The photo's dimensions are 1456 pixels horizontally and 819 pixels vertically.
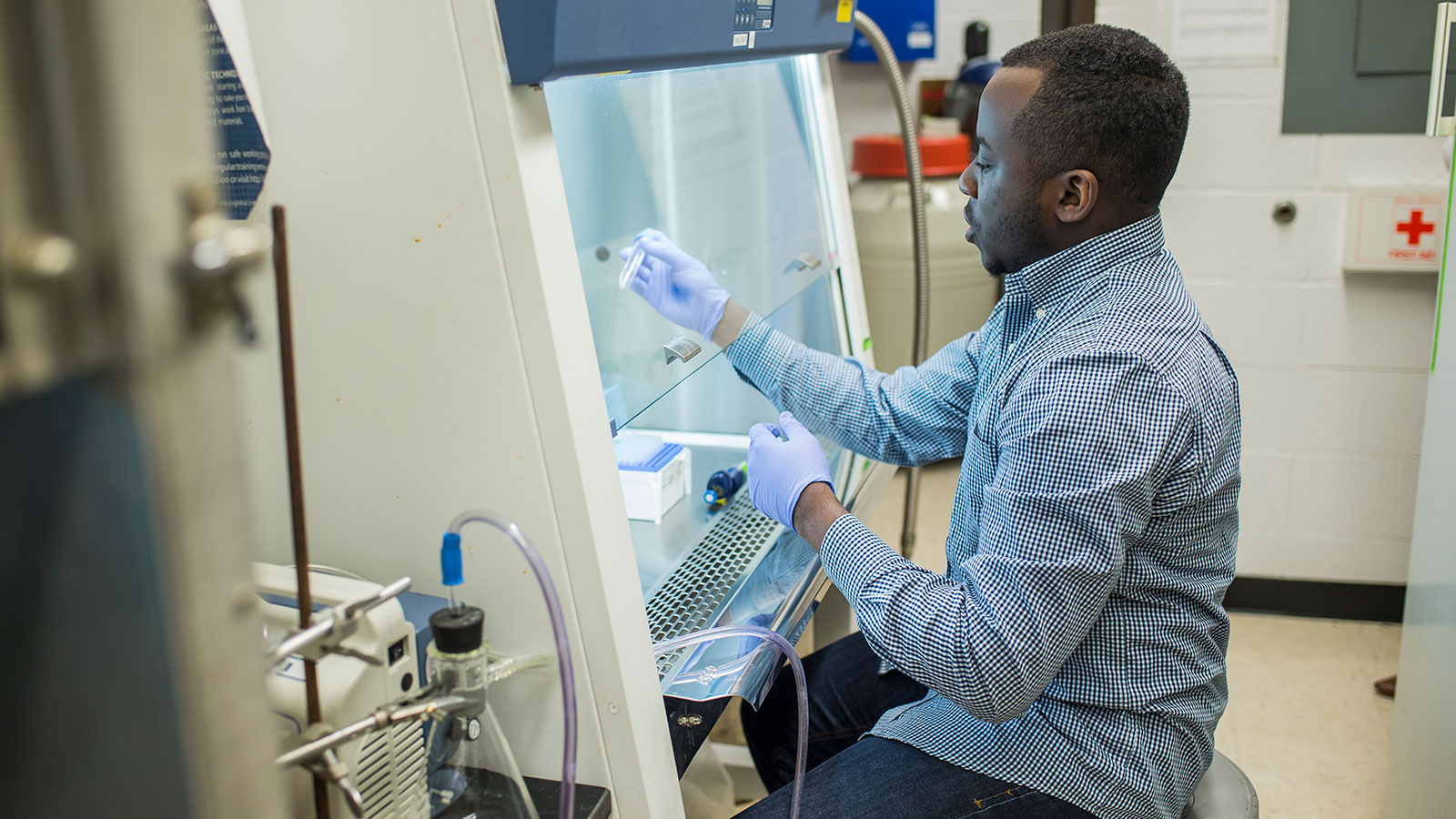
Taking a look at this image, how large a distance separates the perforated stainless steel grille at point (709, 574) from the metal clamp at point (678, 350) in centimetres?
25

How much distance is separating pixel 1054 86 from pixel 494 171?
59 cm

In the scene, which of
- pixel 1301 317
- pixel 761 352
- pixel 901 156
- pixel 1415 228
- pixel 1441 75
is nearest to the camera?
pixel 761 352

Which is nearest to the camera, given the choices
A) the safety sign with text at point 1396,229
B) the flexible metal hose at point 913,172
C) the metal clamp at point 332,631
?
the metal clamp at point 332,631

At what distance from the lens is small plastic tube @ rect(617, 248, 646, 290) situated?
1275mm

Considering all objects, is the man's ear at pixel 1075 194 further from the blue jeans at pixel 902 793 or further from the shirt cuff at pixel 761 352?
the blue jeans at pixel 902 793

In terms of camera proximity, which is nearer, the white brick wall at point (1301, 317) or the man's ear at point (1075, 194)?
the man's ear at point (1075, 194)

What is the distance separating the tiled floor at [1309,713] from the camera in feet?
6.43

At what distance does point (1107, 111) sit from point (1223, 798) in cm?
75

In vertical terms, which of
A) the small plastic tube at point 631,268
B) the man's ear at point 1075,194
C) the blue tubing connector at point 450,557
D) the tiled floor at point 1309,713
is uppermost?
the man's ear at point 1075,194

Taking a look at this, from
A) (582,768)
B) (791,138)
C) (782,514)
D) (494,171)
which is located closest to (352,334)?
(494,171)

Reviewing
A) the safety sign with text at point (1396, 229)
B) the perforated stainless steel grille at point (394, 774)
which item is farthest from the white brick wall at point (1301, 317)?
the perforated stainless steel grille at point (394, 774)

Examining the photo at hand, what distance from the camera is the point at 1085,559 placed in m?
0.96

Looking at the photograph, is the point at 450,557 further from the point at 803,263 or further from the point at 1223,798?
the point at 803,263

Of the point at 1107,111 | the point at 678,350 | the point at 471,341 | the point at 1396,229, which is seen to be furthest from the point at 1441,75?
the point at 471,341
